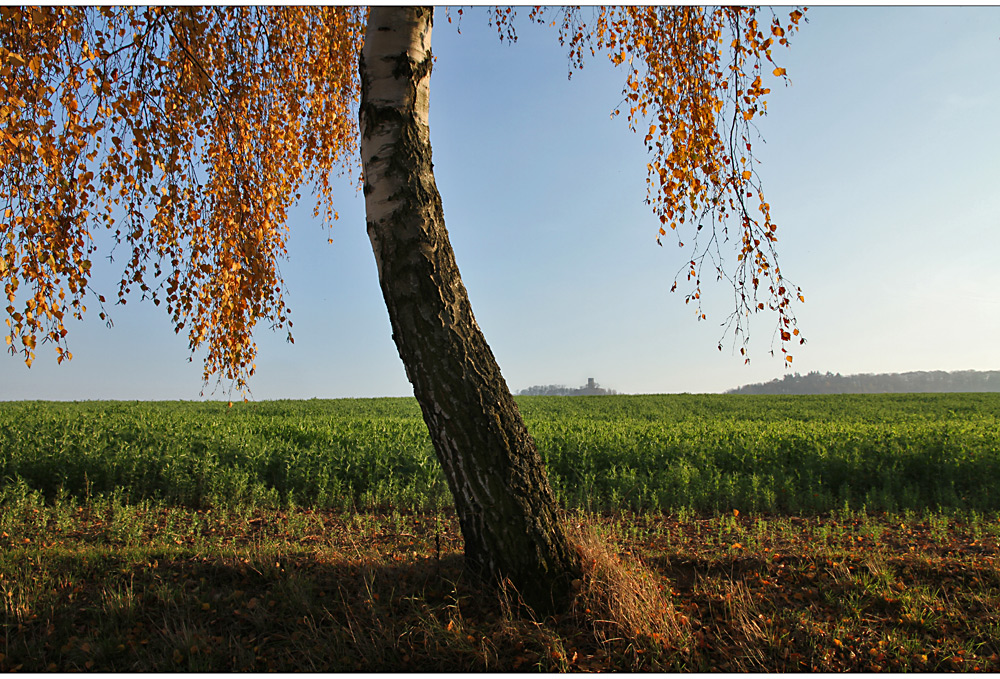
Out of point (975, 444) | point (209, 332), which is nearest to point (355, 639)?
point (209, 332)

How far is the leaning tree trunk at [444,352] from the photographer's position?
3523mm

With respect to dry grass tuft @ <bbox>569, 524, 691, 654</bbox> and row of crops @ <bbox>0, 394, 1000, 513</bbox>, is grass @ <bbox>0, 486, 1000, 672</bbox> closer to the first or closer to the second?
dry grass tuft @ <bbox>569, 524, 691, 654</bbox>

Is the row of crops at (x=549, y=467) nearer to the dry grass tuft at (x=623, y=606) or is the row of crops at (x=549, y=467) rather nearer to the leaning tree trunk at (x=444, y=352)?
the dry grass tuft at (x=623, y=606)

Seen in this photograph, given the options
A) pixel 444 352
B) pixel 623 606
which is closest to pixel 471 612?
pixel 623 606

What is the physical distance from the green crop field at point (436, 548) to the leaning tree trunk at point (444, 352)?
0.43m

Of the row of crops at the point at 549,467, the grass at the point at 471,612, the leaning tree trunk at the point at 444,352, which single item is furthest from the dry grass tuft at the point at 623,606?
the row of crops at the point at 549,467

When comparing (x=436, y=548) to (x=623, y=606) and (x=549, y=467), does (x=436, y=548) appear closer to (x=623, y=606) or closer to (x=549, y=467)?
(x=623, y=606)

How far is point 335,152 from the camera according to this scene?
7152mm

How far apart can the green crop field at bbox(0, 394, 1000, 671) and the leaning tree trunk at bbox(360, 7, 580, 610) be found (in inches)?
16.7

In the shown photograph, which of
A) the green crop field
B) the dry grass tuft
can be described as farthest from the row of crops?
the dry grass tuft

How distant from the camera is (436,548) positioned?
194 inches

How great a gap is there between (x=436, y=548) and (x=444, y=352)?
229 centimetres

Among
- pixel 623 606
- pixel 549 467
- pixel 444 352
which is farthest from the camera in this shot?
pixel 549 467

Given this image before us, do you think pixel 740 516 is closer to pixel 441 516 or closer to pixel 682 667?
pixel 441 516
